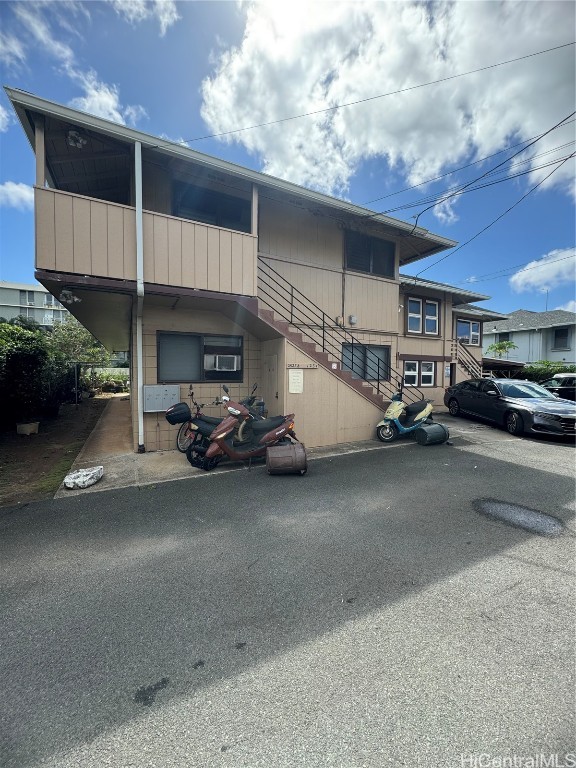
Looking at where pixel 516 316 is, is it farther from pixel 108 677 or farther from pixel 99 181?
pixel 108 677

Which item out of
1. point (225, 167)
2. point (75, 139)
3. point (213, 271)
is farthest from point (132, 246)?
point (225, 167)

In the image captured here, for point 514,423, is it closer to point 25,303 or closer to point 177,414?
point 177,414

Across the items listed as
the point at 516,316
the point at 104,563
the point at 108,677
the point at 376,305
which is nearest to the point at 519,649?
the point at 108,677

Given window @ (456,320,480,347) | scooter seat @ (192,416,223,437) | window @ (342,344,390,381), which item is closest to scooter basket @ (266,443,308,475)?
scooter seat @ (192,416,223,437)

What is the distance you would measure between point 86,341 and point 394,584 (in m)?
25.2

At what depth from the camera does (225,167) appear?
6672mm

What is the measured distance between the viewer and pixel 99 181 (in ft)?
26.0

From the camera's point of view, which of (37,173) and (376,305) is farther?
(376,305)

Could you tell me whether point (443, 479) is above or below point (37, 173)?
below

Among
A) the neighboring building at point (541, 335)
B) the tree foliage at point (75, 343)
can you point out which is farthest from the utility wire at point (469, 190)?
the tree foliage at point (75, 343)

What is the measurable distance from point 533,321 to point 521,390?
22.4 m

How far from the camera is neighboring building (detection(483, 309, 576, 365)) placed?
2477 cm

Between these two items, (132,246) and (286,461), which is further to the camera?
(132,246)

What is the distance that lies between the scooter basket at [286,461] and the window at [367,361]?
4.74 m
